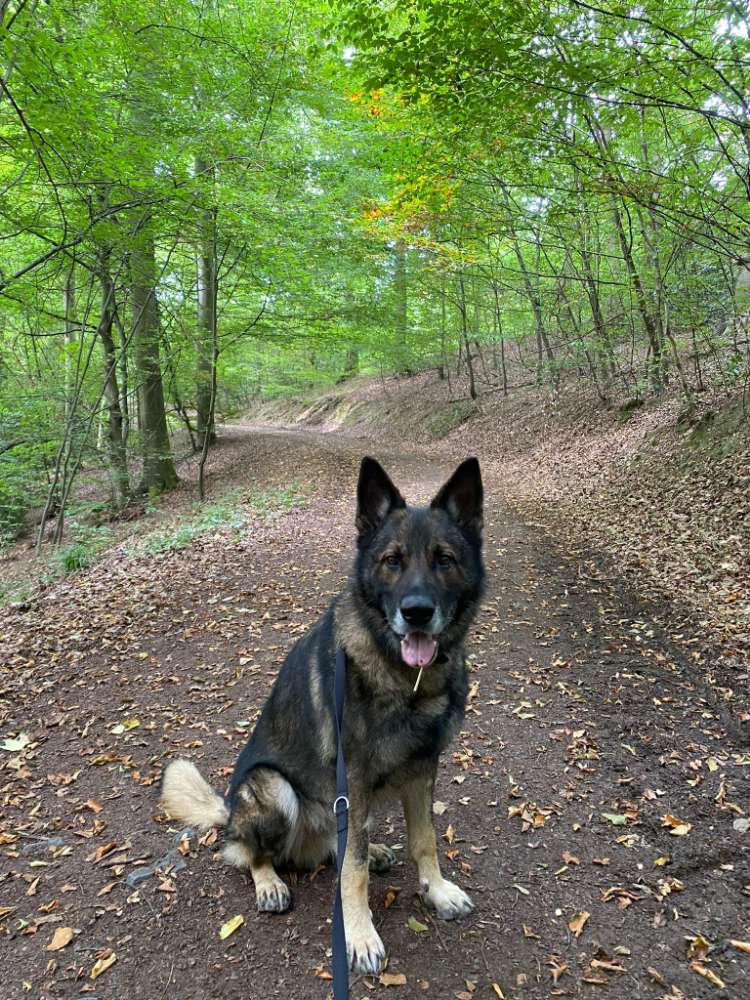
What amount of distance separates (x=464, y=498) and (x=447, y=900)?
2117mm

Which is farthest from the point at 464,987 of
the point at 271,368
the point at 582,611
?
the point at 271,368

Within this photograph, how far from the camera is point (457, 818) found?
139 inches

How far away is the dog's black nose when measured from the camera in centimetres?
248

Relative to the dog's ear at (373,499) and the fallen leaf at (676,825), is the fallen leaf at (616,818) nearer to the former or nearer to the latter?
the fallen leaf at (676,825)

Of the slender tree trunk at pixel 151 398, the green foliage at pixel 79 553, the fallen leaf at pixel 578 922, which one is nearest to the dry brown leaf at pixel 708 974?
the fallen leaf at pixel 578 922

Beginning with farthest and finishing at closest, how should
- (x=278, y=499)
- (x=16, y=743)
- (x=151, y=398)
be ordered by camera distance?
(x=151, y=398), (x=278, y=499), (x=16, y=743)

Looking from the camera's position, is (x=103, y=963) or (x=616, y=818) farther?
(x=616, y=818)

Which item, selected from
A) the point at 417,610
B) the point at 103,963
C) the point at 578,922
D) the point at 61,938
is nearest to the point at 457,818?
the point at 578,922

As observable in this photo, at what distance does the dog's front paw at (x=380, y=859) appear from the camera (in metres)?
3.09

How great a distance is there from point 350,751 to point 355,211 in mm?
13345

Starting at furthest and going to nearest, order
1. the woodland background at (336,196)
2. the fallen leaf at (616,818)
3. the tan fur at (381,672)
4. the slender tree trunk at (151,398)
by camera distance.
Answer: the slender tree trunk at (151,398)
the woodland background at (336,196)
the fallen leaf at (616,818)
the tan fur at (381,672)

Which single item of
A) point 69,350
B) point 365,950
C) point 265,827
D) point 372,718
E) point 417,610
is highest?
point 69,350

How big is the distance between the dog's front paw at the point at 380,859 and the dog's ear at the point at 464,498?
1.92 metres

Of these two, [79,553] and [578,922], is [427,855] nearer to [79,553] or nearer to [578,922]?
[578,922]
